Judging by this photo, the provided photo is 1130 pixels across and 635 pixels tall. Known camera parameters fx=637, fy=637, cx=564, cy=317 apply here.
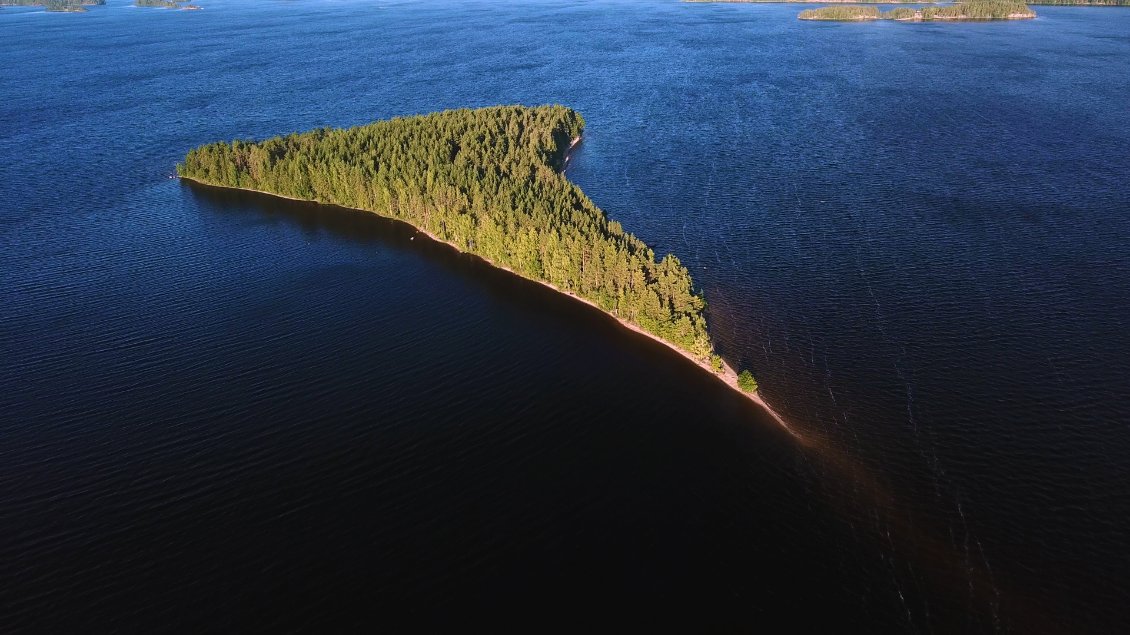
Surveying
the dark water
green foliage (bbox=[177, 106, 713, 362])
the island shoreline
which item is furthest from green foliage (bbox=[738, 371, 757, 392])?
green foliage (bbox=[177, 106, 713, 362])

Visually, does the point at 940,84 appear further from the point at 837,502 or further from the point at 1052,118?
the point at 837,502

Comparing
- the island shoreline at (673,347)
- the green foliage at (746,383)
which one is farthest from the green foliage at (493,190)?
the green foliage at (746,383)

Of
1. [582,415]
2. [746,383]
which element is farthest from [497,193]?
[746,383]

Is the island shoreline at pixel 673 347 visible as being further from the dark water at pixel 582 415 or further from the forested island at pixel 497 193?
the dark water at pixel 582 415

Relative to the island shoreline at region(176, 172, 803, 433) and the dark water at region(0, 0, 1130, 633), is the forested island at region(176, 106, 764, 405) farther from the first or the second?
the dark water at region(0, 0, 1130, 633)

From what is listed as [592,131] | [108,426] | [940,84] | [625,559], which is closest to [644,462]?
[625,559]
